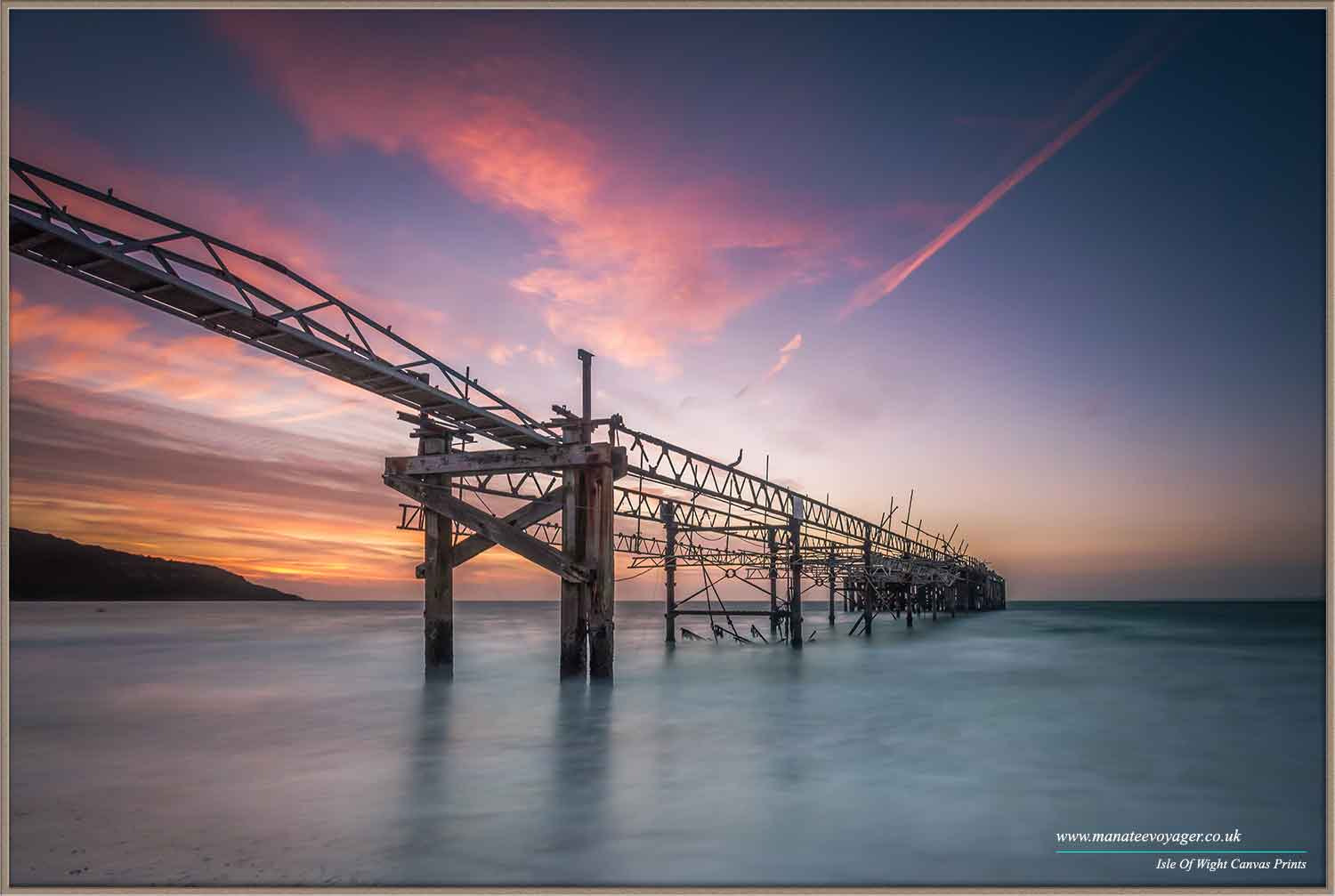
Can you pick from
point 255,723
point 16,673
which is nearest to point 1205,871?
point 255,723

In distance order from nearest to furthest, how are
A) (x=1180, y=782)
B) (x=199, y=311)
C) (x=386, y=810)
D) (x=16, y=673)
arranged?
(x=386, y=810) < (x=199, y=311) < (x=1180, y=782) < (x=16, y=673)

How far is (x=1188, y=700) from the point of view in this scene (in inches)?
849

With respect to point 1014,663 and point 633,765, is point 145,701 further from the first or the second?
point 1014,663

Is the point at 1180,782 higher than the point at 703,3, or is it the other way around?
the point at 703,3

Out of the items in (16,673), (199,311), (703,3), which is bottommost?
(16,673)

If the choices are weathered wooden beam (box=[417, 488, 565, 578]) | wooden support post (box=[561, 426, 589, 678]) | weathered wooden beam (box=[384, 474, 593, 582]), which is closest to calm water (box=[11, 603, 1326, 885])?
wooden support post (box=[561, 426, 589, 678])

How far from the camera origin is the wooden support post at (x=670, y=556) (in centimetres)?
3578

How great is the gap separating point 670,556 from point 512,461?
19.6 m

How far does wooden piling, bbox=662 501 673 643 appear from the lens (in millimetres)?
35781

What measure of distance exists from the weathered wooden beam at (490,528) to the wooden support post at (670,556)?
14881 mm

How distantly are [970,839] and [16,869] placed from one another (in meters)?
9.58

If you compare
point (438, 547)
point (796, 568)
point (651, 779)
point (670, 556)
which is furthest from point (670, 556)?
point (651, 779)

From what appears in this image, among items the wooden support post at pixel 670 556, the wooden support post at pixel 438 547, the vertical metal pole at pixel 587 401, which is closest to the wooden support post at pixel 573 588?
the vertical metal pole at pixel 587 401

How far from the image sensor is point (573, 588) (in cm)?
1830
